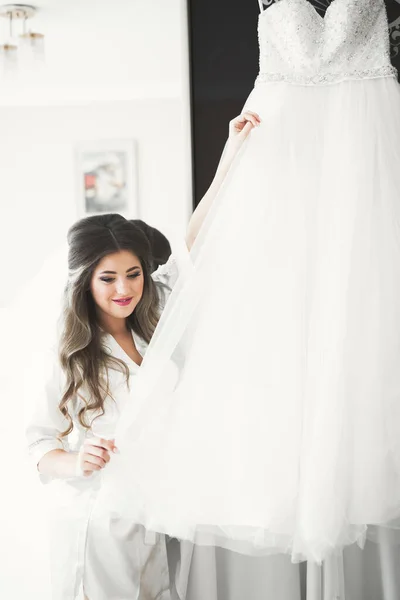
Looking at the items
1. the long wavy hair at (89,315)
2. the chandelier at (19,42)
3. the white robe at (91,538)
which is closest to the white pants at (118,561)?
the white robe at (91,538)

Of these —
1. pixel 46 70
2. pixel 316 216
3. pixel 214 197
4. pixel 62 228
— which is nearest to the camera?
pixel 316 216

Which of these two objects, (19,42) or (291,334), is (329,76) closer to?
(291,334)

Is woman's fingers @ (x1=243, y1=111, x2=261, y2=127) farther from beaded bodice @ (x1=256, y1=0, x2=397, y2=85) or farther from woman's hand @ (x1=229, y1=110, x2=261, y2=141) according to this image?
beaded bodice @ (x1=256, y1=0, x2=397, y2=85)

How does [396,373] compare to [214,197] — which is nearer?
[396,373]

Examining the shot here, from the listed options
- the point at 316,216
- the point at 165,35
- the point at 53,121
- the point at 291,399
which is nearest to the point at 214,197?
the point at 316,216

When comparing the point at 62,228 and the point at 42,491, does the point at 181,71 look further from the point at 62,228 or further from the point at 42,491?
the point at 42,491

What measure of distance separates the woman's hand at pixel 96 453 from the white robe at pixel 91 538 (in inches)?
6.2

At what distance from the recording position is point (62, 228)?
205cm

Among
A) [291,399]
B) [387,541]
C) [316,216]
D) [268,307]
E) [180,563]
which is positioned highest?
[316,216]

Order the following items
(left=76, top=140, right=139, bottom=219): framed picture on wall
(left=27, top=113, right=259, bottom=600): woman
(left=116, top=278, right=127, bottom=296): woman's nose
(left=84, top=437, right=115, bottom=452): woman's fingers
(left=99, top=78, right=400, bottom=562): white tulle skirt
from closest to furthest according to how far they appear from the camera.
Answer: (left=99, top=78, right=400, bottom=562): white tulle skirt, (left=84, top=437, right=115, bottom=452): woman's fingers, (left=27, top=113, right=259, bottom=600): woman, (left=116, top=278, right=127, bottom=296): woman's nose, (left=76, top=140, right=139, bottom=219): framed picture on wall

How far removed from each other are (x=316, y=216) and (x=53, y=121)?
117cm

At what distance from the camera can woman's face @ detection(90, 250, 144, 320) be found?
147 cm

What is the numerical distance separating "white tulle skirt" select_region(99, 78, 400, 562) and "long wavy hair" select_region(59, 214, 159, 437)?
8.5 inches

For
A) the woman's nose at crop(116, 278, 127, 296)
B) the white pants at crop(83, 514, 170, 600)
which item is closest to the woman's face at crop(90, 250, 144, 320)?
the woman's nose at crop(116, 278, 127, 296)
